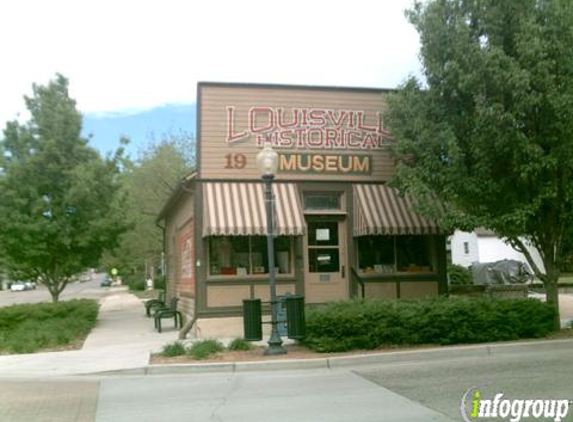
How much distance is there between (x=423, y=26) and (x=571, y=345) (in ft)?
22.5

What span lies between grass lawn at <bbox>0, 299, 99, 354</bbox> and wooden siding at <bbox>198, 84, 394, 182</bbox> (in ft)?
16.4

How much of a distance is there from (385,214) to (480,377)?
21.4ft

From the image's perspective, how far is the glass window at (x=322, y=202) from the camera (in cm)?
1599

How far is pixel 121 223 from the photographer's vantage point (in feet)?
65.7

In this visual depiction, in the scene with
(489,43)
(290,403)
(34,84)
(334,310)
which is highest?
(34,84)

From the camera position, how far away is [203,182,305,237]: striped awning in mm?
14391

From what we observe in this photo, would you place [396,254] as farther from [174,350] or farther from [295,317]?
[174,350]

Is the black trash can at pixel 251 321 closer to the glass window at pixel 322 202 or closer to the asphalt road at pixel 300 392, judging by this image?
the asphalt road at pixel 300 392

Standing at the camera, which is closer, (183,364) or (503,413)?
(503,413)

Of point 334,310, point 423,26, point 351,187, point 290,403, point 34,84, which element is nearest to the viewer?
point 290,403

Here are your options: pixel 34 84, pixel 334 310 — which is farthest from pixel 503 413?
pixel 34 84

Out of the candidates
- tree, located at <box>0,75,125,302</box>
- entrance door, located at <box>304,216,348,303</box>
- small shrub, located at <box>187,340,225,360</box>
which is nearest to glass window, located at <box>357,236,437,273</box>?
entrance door, located at <box>304,216,348,303</box>

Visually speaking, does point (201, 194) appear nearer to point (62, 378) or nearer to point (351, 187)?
point (351, 187)

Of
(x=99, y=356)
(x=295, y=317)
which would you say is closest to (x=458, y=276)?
(x=295, y=317)
